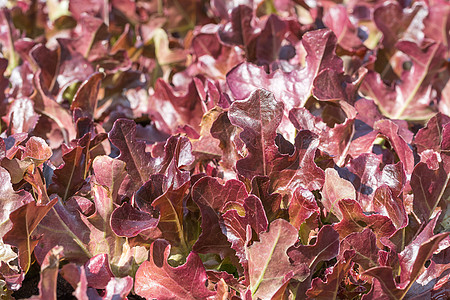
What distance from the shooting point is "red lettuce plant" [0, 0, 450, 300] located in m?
1.00

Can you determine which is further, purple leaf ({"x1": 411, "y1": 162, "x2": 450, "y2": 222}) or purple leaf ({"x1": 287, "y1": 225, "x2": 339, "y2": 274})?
purple leaf ({"x1": 411, "y1": 162, "x2": 450, "y2": 222})

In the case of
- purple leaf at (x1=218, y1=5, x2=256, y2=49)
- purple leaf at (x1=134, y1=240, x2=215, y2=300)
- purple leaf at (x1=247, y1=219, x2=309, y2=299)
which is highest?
purple leaf at (x1=218, y1=5, x2=256, y2=49)

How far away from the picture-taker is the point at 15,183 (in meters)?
1.15

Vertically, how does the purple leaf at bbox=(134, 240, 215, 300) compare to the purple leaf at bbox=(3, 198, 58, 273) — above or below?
below

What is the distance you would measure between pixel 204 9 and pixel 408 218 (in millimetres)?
1506

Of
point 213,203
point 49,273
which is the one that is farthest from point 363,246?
point 49,273

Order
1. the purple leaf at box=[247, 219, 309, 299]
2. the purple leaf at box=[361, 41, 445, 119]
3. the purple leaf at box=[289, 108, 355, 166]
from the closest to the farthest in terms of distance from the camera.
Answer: the purple leaf at box=[247, 219, 309, 299]
the purple leaf at box=[289, 108, 355, 166]
the purple leaf at box=[361, 41, 445, 119]

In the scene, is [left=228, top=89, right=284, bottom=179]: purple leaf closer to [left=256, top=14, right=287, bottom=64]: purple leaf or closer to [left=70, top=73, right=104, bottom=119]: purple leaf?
[left=70, top=73, right=104, bottom=119]: purple leaf

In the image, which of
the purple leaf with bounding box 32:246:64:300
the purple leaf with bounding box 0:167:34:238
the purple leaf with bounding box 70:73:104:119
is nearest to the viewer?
the purple leaf with bounding box 32:246:64:300

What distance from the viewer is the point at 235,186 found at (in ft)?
3.58

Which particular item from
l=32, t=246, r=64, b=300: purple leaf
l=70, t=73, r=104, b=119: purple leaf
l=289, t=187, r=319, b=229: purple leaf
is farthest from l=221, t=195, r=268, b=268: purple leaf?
l=70, t=73, r=104, b=119: purple leaf

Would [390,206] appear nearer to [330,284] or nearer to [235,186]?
[330,284]

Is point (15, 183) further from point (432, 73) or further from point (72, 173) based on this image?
point (432, 73)

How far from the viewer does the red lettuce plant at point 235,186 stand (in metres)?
1.00
